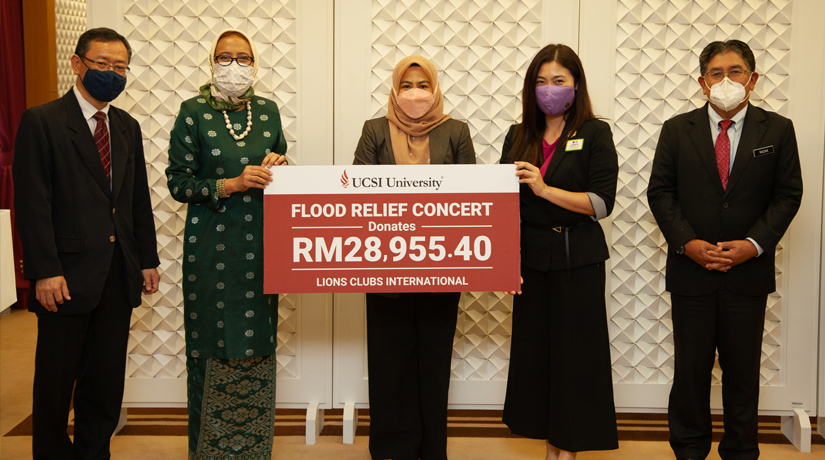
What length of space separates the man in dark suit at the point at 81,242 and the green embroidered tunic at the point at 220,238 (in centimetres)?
25

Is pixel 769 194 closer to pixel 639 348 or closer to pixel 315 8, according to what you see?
pixel 639 348

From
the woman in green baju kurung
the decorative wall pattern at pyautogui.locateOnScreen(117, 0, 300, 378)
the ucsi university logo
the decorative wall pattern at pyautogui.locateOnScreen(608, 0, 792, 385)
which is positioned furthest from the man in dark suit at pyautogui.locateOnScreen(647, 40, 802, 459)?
the decorative wall pattern at pyautogui.locateOnScreen(117, 0, 300, 378)

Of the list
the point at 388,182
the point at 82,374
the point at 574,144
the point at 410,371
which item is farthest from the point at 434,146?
the point at 82,374

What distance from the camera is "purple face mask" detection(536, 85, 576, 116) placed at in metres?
2.26

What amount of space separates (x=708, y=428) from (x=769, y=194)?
3.46ft

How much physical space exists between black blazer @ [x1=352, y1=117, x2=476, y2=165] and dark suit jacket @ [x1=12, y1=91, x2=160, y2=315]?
3.16ft

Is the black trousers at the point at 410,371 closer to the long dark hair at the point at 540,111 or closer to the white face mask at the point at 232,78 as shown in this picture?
the long dark hair at the point at 540,111

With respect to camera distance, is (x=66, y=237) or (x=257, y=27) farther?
(x=257, y=27)

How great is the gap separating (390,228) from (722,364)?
160 cm

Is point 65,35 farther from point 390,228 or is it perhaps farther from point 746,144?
point 746,144

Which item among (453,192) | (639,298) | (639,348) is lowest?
(639,348)

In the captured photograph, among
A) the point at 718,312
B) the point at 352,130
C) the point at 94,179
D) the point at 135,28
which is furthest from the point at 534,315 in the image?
the point at 135,28

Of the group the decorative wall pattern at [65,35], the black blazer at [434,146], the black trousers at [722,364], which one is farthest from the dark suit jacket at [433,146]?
the decorative wall pattern at [65,35]

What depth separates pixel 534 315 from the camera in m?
2.41
